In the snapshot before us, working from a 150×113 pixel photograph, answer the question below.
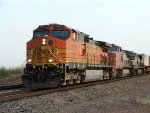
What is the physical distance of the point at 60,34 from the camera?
834 inches

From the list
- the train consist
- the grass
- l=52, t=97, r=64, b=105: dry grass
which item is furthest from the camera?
the grass

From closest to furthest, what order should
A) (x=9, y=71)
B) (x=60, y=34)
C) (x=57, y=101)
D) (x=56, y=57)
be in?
(x=57, y=101)
(x=56, y=57)
(x=60, y=34)
(x=9, y=71)

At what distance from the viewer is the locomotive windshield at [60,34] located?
20975 millimetres

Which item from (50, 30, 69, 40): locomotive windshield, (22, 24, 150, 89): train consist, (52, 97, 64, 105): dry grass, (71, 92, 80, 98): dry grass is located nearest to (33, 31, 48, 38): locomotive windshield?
(22, 24, 150, 89): train consist

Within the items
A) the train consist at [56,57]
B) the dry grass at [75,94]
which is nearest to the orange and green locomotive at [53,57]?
the train consist at [56,57]

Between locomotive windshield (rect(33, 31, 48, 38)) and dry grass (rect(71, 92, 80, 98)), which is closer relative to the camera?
dry grass (rect(71, 92, 80, 98))

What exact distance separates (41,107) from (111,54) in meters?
23.0

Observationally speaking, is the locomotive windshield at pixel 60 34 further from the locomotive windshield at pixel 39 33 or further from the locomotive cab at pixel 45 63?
the locomotive cab at pixel 45 63

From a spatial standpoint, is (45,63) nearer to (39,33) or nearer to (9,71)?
(39,33)

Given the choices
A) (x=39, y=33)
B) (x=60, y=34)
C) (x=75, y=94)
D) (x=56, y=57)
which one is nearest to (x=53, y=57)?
(x=56, y=57)

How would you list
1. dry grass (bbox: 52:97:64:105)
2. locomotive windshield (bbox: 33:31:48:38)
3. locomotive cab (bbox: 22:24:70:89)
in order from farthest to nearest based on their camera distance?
locomotive windshield (bbox: 33:31:48:38)
locomotive cab (bbox: 22:24:70:89)
dry grass (bbox: 52:97:64:105)

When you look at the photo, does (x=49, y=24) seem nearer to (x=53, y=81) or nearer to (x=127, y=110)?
(x=53, y=81)

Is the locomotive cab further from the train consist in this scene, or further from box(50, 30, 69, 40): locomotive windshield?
box(50, 30, 69, 40): locomotive windshield

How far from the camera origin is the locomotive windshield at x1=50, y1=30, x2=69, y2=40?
2098 centimetres
